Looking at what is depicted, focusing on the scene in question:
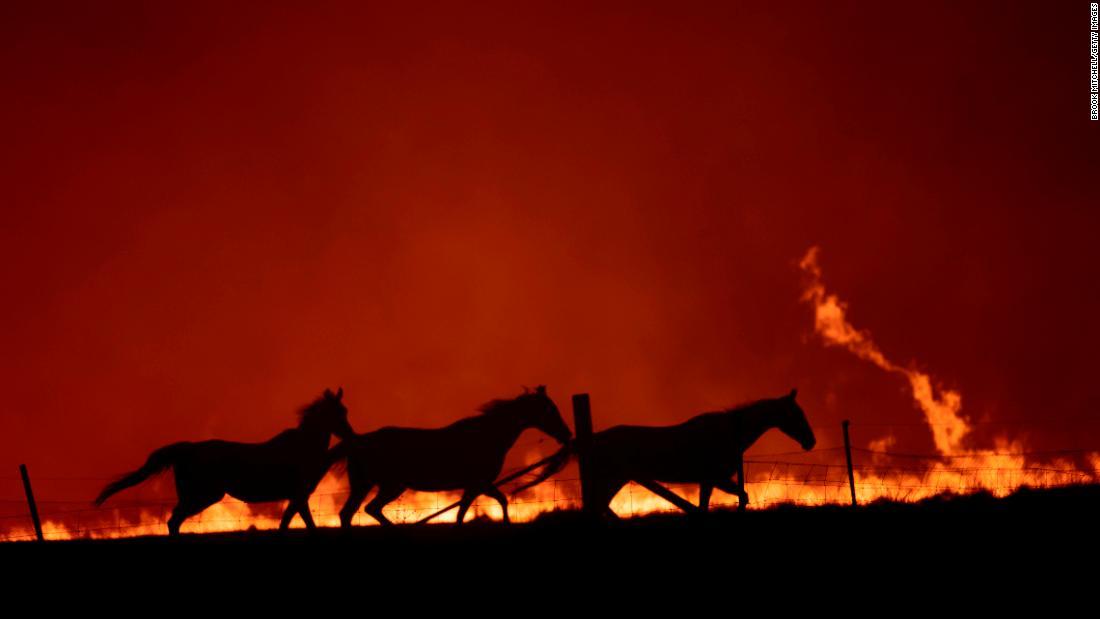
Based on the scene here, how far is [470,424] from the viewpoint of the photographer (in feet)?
49.2

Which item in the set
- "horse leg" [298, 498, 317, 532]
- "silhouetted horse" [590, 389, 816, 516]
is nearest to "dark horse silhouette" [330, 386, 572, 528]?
"horse leg" [298, 498, 317, 532]

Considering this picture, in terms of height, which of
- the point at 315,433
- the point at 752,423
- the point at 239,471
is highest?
the point at 315,433

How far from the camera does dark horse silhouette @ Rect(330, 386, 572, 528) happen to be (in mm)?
14766

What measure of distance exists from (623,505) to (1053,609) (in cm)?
995

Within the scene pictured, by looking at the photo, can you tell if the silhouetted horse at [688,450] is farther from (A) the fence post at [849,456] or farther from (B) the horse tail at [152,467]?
(B) the horse tail at [152,467]

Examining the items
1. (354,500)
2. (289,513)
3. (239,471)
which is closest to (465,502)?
(354,500)

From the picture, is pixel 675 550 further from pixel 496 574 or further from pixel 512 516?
pixel 512 516

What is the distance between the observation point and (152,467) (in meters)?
14.9

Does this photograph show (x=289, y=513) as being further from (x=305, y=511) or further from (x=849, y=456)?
(x=849, y=456)

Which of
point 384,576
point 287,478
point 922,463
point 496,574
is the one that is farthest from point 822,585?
point 922,463

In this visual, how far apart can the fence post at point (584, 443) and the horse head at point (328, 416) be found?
15.0 ft

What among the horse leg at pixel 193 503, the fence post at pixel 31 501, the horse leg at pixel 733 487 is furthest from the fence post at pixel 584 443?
the fence post at pixel 31 501

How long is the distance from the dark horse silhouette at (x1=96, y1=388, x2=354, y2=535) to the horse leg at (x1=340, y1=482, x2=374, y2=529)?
0.49 m

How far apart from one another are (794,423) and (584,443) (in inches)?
197
